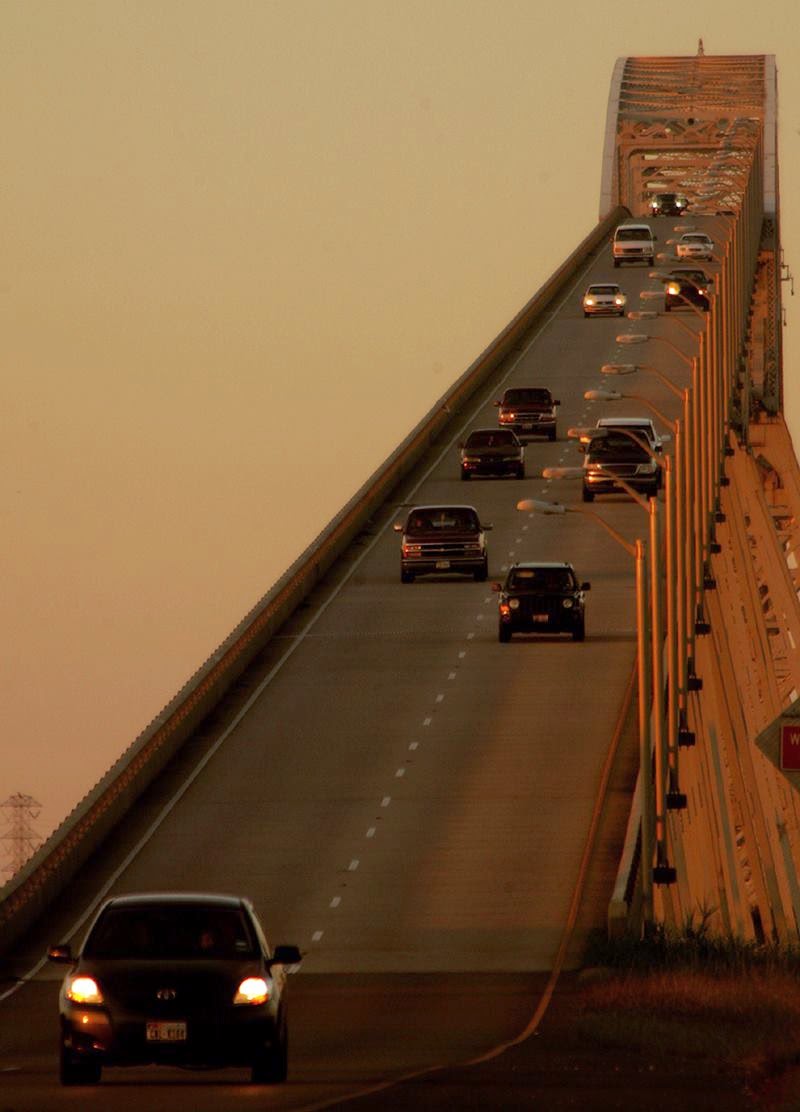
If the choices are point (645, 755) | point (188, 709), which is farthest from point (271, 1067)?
point (188, 709)

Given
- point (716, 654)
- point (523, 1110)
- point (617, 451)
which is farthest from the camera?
point (617, 451)

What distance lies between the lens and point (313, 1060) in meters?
27.1

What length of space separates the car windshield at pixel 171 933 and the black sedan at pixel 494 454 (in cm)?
6761

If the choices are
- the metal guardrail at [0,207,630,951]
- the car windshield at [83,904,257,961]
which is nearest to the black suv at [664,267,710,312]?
the metal guardrail at [0,207,630,951]

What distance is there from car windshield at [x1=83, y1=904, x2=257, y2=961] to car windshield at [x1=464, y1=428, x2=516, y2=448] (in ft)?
222

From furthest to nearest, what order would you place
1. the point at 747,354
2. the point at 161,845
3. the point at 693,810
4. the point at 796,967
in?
the point at 747,354, the point at 693,810, the point at 161,845, the point at 796,967

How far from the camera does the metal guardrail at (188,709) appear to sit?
145 ft

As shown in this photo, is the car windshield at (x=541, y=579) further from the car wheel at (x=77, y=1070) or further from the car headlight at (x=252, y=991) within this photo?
the car headlight at (x=252, y=991)

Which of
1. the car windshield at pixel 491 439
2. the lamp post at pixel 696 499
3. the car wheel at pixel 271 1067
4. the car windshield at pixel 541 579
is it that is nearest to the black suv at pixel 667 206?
the car windshield at pixel 491 439

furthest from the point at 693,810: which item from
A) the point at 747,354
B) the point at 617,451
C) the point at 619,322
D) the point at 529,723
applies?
the point at 619,322

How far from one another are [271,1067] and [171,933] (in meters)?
1.38

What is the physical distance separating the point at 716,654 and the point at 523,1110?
4980 cm

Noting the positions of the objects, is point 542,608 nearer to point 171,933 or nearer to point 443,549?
point 443,549

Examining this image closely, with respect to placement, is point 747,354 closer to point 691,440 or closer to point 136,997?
point 691,440
